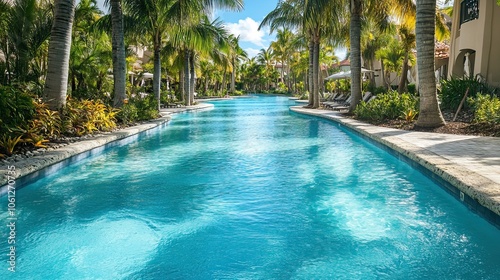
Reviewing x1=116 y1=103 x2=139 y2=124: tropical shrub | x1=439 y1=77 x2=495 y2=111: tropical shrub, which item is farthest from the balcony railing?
x1=116 y1=103 x2=139 y2=124: tropical shrub

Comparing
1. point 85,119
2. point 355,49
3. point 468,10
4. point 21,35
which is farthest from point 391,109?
point 21,35

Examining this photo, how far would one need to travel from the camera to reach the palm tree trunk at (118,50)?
14.4 metres

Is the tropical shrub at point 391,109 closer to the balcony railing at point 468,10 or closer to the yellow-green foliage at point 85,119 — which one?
the balcony railing at point 468,10

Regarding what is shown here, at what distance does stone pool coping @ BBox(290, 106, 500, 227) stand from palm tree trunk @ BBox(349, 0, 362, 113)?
7.57 meters

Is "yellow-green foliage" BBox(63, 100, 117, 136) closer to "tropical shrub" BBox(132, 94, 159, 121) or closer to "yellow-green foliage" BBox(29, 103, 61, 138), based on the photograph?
"yellow-green foliage" BBox(29, 103, 61, 138)

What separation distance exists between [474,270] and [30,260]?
4.44 metres

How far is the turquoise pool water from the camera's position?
3842 millimetres

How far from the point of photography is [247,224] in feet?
16.7

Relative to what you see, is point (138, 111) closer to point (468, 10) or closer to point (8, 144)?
point (8, 144)

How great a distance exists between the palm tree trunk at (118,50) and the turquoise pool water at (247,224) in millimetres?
6422

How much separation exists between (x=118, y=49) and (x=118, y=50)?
1.5 inches

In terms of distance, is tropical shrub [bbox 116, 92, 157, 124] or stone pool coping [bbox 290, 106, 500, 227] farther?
tropical shrub [bbox 116, 92, 157, 124]

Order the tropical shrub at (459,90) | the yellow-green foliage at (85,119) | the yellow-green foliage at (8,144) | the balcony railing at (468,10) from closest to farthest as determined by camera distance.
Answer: the yellow-green foliage at (8,144) < the yellow-green foliage at (85,119) < the tropical shrub at (459,90) < the balcony railing at (468,10)

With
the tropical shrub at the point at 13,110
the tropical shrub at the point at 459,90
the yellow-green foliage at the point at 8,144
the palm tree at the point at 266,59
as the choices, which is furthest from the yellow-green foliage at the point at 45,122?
the palm tree at the point at 266,59
